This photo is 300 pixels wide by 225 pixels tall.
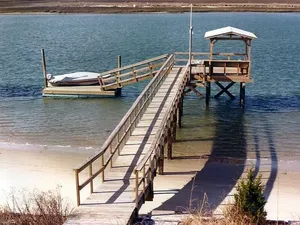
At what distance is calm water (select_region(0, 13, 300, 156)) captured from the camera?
21.1m

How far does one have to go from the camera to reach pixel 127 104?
88.3 feet

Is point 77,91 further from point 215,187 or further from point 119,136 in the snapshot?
point 215,187

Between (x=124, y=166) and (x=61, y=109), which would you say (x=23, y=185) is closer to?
(x=124, y=166)

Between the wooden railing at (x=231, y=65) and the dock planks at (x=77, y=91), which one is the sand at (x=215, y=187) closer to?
the wooden railing at (x=231, y=65)

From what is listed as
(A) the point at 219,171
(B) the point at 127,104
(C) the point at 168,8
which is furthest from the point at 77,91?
(C) the point at 168,8

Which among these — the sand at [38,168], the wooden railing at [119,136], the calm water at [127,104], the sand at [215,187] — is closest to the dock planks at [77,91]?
the calm water at [127,104]

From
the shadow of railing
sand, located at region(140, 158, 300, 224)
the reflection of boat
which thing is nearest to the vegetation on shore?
the shadow of railing

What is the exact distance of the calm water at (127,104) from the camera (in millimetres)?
21078

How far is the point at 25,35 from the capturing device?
198ft

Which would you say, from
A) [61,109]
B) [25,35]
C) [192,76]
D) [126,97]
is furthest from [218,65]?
[25,35]

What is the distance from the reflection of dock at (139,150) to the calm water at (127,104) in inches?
86.7

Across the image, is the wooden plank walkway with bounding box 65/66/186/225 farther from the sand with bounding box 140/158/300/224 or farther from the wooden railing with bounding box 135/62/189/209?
the sand with bounding box 140/158/300/224

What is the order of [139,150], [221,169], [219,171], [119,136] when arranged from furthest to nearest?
[221,169]
[219,171]
[119,136]
[139,150]

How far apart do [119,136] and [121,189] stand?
4748 millimetres
